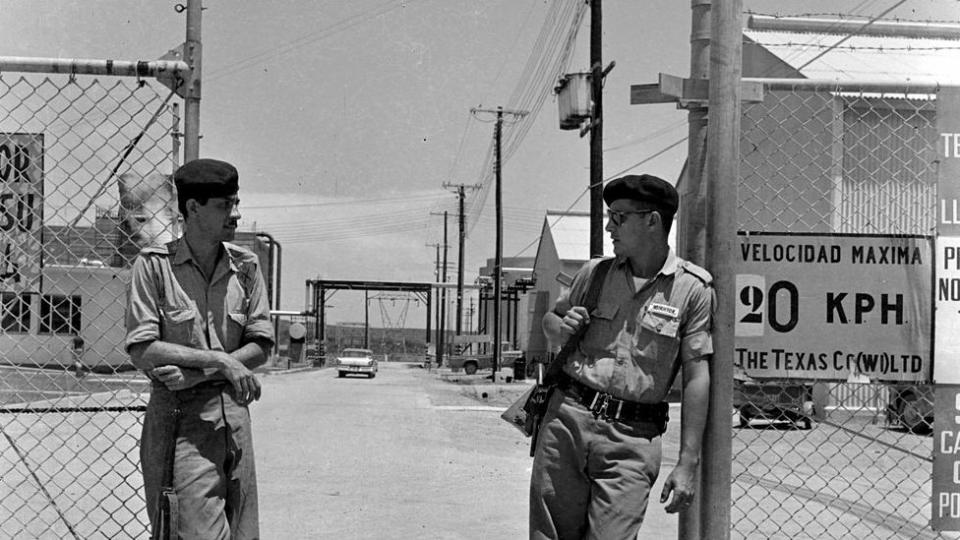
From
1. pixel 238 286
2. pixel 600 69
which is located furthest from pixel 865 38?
pixel 238 286

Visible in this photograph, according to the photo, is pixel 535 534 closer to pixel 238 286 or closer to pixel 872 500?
pixel 238 286

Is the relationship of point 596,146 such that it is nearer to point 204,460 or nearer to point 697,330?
point 697,330

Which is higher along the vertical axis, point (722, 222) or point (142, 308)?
point (722, 222)

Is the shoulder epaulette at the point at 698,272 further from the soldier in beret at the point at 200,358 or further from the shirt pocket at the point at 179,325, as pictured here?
the shirt pocket at the point at 179,325

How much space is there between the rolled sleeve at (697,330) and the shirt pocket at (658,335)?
0.14ft

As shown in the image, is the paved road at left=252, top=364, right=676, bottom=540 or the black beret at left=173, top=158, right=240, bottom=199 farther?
the paved road at left=252, top=364, right=676, bottom=540

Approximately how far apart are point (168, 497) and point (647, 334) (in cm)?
181

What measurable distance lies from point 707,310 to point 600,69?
16.0 m

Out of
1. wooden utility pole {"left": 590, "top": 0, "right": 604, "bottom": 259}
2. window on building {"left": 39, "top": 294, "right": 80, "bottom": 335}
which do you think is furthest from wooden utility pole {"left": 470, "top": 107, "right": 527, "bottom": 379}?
window on building {"left": 39, "top": 294, "right": 80, "bottom": 335}

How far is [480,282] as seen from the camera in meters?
71.5

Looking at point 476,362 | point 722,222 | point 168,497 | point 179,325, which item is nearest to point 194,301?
point 179,325

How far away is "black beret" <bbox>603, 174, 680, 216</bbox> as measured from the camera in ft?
11.9

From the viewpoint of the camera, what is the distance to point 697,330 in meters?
3.60

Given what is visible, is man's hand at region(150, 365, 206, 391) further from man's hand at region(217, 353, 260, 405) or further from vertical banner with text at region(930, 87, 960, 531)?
vertical banner with text at region(930, 87, 960, 531)
